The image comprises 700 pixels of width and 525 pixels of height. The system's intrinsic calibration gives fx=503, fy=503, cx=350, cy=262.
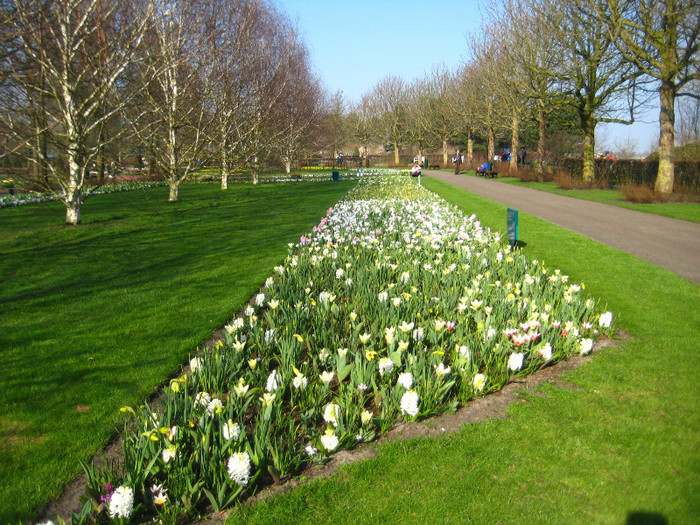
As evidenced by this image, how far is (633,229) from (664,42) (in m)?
10.1

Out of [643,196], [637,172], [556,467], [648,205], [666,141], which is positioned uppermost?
[666,141]

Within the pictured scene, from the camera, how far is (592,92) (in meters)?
22.6

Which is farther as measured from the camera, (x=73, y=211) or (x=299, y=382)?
(x=73, y=211)

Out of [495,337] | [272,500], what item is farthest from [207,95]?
[272,500]

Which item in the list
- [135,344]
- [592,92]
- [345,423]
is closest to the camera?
[345,423]

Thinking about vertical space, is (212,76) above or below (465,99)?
below

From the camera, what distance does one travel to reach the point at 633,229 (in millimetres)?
11203

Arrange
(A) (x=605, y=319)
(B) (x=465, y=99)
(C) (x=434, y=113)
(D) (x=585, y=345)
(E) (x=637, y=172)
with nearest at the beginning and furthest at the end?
(D) (x=585, y=345) < (A) (x=605, y=319) < (E) (x=637, y=172) < (B) (x=465, y=99) < (C) (x=434, y=113)

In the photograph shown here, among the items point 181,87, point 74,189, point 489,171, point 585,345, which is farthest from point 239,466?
point 489,171

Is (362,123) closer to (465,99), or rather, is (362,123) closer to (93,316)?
(465,99)

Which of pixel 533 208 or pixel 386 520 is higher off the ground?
pixel 533 208

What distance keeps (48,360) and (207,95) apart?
14928 millimetres

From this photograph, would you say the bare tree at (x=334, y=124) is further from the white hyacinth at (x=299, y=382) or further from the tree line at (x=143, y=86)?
the white hyacinth at (x=299, y=382)

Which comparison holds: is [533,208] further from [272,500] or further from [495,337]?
[272,500]
